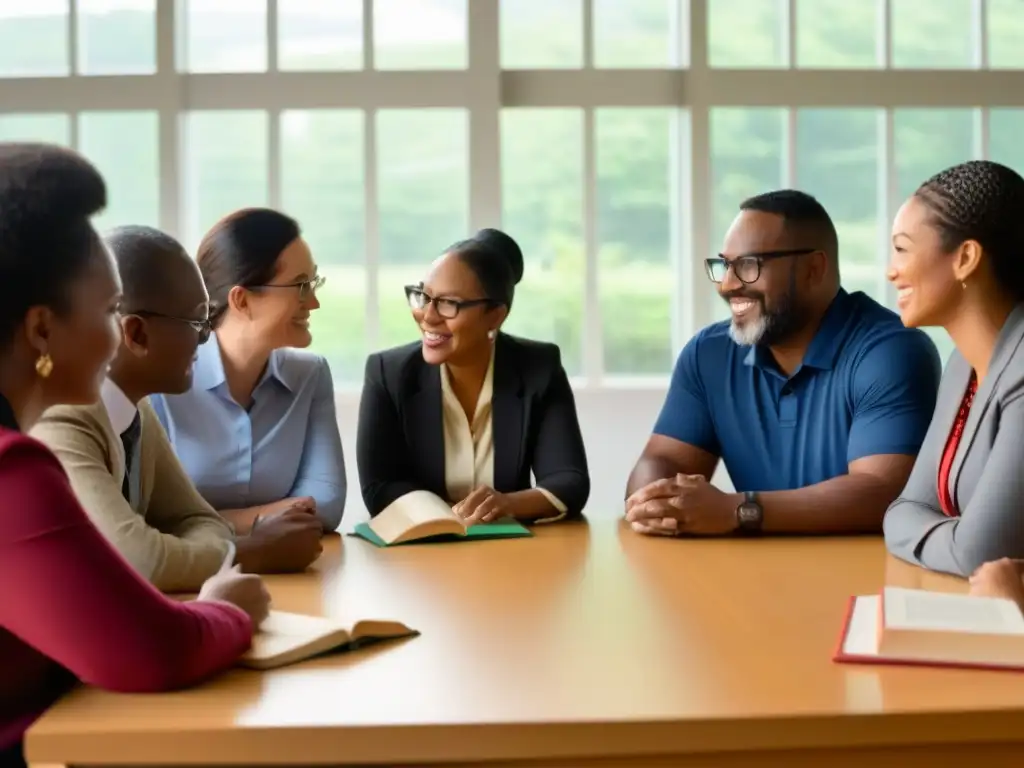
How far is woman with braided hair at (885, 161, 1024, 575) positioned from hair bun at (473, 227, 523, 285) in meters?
1.08

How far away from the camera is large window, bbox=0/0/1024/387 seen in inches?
187

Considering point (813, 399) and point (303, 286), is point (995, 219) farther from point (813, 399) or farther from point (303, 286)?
point (303, 286)

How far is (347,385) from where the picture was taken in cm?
492

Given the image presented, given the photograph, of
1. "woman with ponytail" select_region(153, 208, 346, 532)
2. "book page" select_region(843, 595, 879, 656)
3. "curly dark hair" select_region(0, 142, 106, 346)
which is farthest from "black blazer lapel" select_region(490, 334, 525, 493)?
"curly dark hair" select_region(0, 142, 106, 346)

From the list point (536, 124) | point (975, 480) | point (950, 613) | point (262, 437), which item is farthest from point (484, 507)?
point (536, 124)

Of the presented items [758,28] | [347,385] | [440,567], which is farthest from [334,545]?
[758,28]

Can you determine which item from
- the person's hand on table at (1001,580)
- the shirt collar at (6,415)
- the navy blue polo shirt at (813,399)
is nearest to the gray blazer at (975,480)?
the person's hand on table at (1001,580)

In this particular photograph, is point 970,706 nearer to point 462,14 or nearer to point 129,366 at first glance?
point 129,366

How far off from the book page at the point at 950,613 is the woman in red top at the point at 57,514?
32.5 inches

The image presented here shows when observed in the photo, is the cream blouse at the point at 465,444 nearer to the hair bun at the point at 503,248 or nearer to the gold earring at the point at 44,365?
the hair bun at the point at 503,248

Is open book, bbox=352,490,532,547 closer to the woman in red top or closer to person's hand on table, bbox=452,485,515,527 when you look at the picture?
person's hand on table, bbox=452,485,515,527

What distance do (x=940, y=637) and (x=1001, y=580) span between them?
0.33m

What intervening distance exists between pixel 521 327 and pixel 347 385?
0.72m

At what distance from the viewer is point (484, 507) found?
2.73 metres
